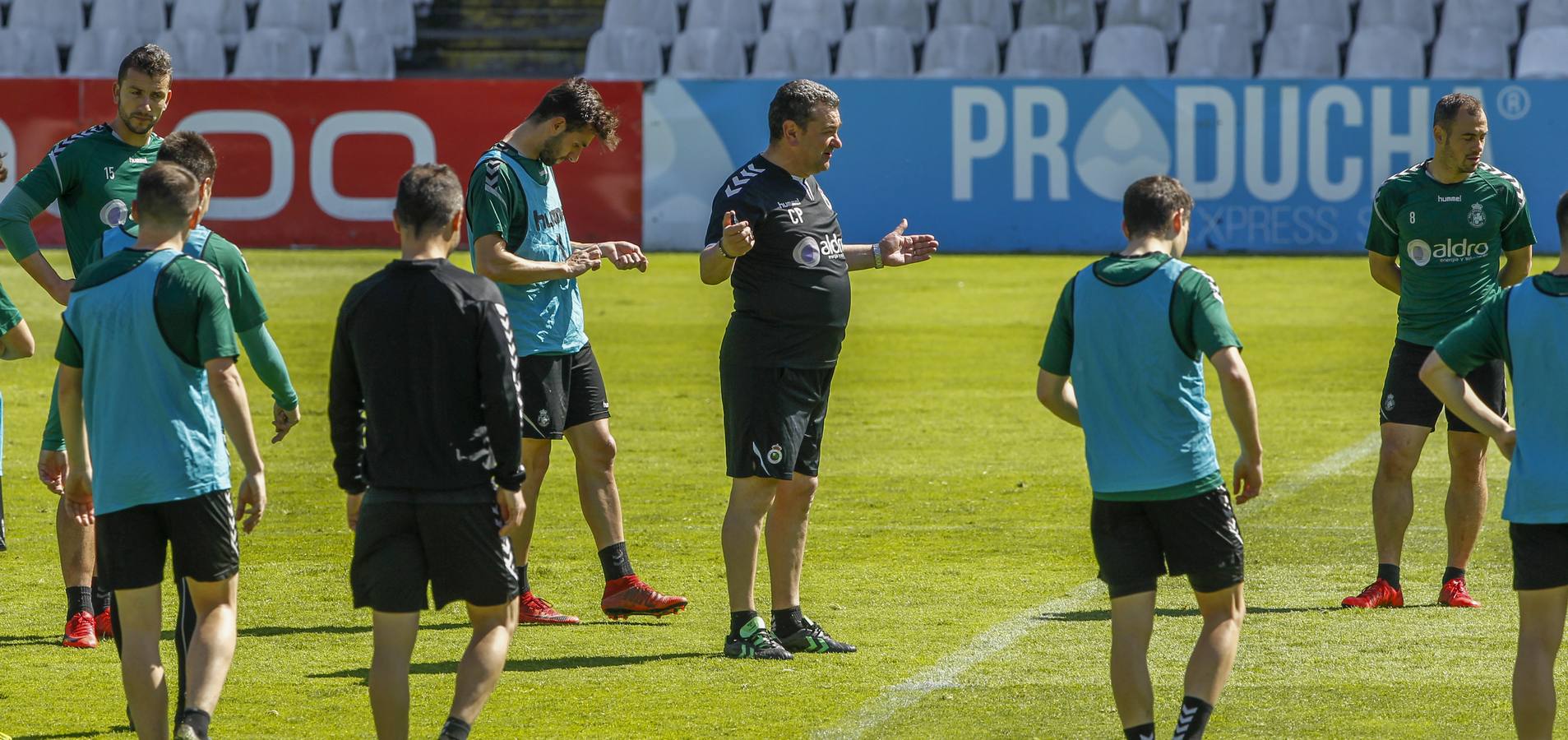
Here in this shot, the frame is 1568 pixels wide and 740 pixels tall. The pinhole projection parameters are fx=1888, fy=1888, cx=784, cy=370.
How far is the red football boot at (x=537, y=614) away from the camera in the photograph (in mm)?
7215

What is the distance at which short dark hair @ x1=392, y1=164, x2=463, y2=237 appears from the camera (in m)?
4.76

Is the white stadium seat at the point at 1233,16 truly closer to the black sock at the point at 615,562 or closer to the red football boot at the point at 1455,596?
the red football boot at the point at 1455,596

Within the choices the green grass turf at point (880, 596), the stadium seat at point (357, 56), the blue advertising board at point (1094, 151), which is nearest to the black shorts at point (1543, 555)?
the green grass turf at point (880, 596)

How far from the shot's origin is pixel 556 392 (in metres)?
7.13

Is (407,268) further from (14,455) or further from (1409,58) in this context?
(1409,58)

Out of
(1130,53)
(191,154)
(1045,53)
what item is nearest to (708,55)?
(1045,53)

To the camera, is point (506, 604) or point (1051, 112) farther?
point (1051, 112)

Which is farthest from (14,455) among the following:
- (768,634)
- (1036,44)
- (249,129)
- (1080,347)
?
(1036,44)

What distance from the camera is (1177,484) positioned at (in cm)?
495

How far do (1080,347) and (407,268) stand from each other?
176 cm

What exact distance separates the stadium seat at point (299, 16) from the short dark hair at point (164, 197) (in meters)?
25.8

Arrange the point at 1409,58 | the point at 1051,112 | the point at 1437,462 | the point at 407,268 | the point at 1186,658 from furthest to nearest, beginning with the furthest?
the point at 1409,58
the point at 1051,112
the point at 1437,462
the point at 1186,658
the point at 407,268

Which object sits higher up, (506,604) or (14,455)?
(506,604)

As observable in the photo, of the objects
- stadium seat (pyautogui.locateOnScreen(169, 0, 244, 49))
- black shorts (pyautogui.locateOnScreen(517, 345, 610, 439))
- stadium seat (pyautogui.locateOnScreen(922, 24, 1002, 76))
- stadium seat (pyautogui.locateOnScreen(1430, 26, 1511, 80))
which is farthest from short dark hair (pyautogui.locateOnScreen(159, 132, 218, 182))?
stadium seat (pyautogui.locateOnScreen(169, 0, 244, 49))
